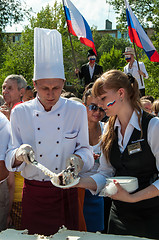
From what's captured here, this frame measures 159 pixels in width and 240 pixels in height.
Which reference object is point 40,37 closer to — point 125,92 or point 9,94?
point 125,92

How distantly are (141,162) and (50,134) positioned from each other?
2.20 ft

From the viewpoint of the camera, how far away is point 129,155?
6.82ft

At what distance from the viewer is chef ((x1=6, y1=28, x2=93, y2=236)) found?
7.25 ft

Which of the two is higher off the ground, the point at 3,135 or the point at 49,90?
the point at 49,90

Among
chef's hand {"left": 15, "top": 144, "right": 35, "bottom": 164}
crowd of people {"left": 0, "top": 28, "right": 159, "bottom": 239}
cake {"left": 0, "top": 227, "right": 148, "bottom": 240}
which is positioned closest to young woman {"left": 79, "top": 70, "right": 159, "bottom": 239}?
crowd of people {"left": 0, "top": 28, "right": 159, "bottom": 239}

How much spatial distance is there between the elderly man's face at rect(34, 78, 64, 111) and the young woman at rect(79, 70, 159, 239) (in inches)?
10.4

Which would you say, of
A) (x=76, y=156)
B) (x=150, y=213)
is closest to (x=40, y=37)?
(x=76, y=156)

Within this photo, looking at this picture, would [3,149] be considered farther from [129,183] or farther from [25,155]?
[129,183]

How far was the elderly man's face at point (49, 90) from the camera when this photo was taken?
2186 mm

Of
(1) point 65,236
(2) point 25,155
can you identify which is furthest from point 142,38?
(1) point 65,236

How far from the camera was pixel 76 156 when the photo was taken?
2.09m

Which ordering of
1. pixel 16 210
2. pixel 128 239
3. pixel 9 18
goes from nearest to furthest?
1. pixel 128 239
2. pixel 16 210
3. pixel 9 18

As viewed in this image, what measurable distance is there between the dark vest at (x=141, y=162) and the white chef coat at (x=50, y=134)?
0.84ft

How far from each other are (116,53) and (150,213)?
3940 centimetres
